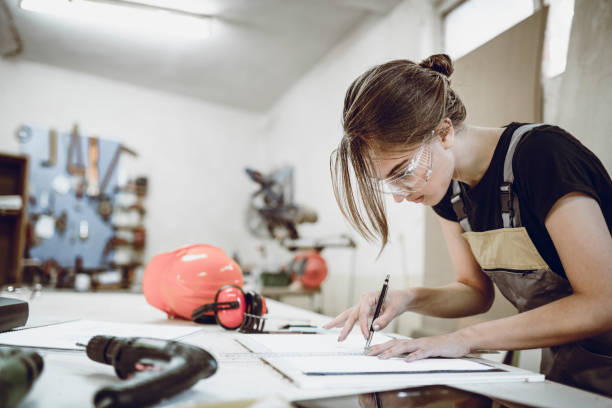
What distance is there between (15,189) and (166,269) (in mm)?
3951

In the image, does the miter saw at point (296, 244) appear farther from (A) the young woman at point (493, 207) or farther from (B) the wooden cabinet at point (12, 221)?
(B) the wooden cabinet at point (12, 221)

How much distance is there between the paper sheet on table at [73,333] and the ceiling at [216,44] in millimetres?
3224

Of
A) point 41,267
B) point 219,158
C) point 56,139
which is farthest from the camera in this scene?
point 219,158

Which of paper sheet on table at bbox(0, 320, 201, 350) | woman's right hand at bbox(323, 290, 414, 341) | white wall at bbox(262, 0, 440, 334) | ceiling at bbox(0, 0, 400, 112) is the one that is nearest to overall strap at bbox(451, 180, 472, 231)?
woman's right hand at bbox(323, 290, 414, 341)

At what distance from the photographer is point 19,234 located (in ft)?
13.0

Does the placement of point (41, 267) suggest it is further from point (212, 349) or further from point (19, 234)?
point (212, 349)

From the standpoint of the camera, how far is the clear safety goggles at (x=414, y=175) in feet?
3.21

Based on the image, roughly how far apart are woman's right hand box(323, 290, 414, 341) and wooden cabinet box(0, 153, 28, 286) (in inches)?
165

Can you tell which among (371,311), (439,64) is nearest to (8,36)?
(439,64)

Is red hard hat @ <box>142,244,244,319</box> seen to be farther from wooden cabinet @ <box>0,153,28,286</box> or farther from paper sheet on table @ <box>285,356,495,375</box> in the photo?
Answer: wooden cabinet @ <box>0,153,28,286</box>

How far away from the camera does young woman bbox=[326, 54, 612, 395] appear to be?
2.48 ft

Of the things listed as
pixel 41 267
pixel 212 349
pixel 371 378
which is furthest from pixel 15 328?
pixel 41 267

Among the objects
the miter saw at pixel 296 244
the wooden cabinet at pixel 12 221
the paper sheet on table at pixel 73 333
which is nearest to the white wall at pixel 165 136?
the wooden cabinet at pixel 12 221

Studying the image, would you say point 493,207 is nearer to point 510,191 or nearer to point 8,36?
point 510,191
